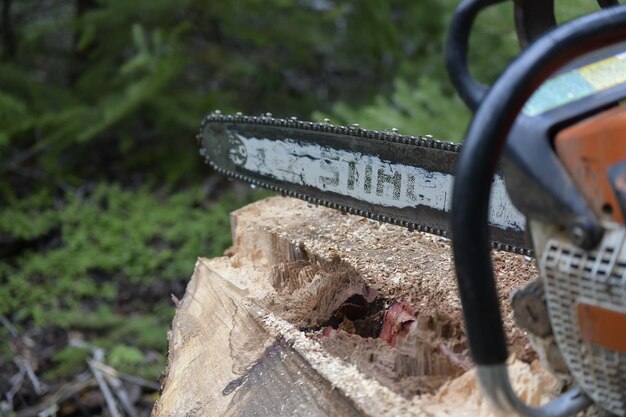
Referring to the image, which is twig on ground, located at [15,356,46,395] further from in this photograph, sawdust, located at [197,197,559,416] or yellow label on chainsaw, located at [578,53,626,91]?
yellow label on chainsaw, located at [578,53,626,91]

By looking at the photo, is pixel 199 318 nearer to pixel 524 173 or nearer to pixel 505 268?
pixel 505 268

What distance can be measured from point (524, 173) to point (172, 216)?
9.29ft

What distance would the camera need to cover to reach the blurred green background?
2629 mm

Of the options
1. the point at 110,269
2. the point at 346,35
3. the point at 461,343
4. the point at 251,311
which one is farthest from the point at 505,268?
the point at 346,35

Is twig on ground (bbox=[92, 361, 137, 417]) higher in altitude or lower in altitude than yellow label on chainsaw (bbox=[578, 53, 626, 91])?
lower

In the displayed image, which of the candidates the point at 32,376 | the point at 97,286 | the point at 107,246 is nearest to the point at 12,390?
the point at 32,376

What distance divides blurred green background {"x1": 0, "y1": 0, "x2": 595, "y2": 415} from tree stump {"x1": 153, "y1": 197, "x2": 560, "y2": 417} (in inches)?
39.7

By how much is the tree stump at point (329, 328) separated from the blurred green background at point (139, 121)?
1.01 meters

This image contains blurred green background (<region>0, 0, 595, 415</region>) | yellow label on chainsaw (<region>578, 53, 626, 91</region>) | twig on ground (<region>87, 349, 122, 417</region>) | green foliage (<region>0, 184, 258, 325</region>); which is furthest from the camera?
green foliage (<region>0, 184, 258, 325</region>)

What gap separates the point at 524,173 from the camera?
28.7 inches

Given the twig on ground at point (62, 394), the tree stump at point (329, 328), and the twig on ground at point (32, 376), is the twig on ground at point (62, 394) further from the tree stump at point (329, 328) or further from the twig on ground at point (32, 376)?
the tree stump at point (329, 328)

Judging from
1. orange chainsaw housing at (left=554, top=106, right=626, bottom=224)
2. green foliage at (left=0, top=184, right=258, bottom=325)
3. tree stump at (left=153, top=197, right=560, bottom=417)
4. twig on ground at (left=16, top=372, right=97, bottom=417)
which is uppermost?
orange chainsaw housing at (left=554, top=106, right=626, bottom=224)

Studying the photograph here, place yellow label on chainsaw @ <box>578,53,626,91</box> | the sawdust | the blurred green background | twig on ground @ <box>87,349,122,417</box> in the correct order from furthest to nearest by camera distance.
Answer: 1. the blurred green background
2. twig on ground @ <box>87,349,122,417</box>
3. the sawdust
4. yellow label on chainsaw @ <box>578,53,626,91</box>

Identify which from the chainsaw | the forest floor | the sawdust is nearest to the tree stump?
the sawdust
